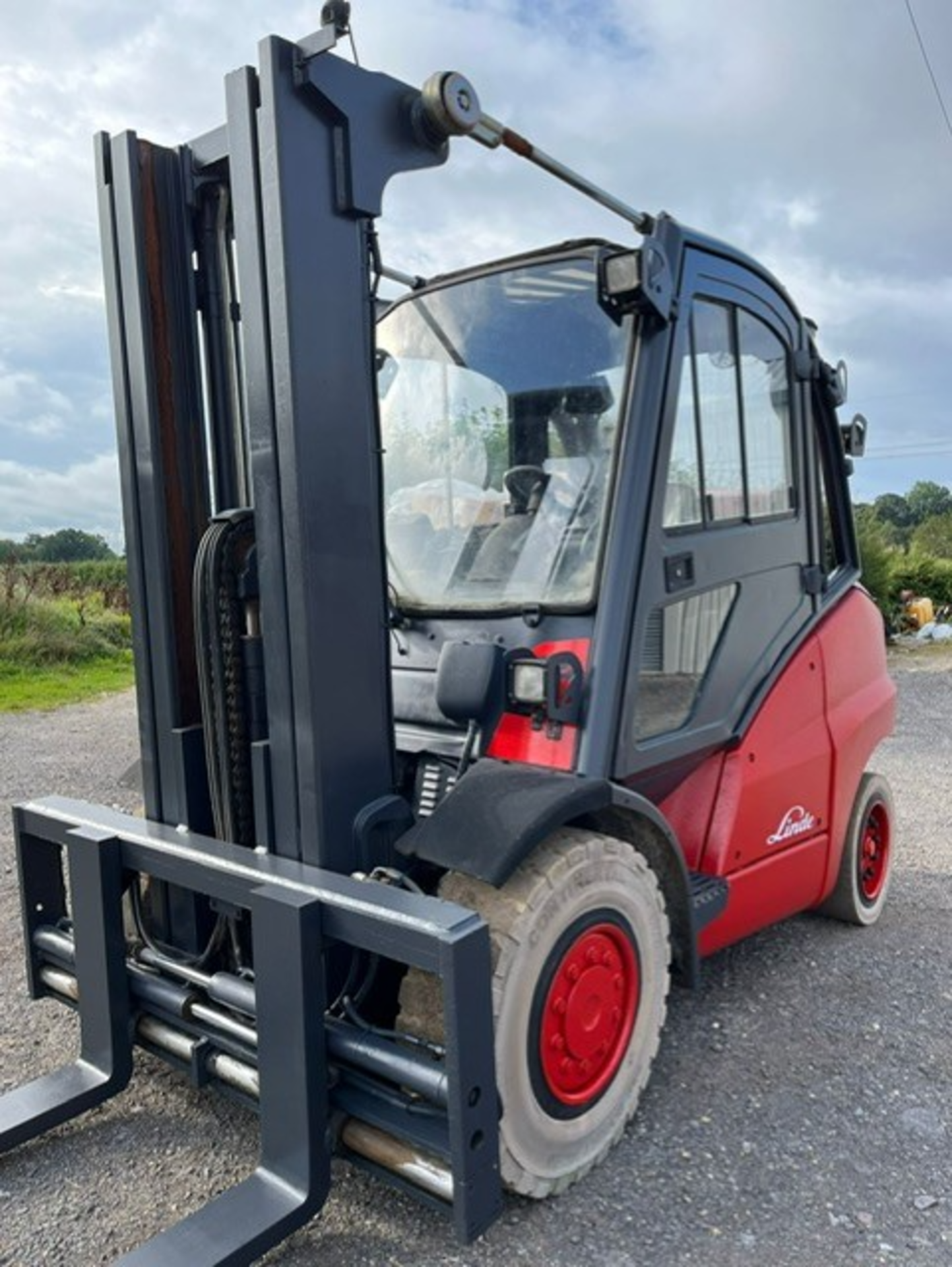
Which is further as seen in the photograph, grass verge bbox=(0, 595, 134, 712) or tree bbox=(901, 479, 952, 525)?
tree bbox=(901, 479, 952, 525)

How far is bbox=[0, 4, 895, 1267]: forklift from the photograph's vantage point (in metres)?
2.36

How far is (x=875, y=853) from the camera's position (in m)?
4.61

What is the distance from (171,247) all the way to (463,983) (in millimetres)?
2116

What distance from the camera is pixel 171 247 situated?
9.30 feet

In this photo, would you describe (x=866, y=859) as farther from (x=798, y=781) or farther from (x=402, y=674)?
(x=402, y=674)

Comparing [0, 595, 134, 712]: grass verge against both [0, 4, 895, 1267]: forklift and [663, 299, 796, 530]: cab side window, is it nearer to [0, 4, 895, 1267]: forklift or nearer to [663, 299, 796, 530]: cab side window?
[0, 4, 895, 1267]: forklift

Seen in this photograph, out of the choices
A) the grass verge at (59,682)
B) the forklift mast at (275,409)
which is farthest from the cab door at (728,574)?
the grass verge at (59,682)

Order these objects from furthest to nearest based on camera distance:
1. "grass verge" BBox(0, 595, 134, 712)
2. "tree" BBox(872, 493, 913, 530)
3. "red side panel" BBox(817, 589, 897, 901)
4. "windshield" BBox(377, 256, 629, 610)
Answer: "tree" BBox(872, 493, 913, 530) → "grass verge" BBox(0, 595, 134, 712) → "red side panel" BBox(817, 589, 897, 901) → "windshield" BBox(377, 256, 629, 610)

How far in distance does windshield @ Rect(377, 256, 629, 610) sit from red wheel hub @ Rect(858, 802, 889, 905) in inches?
94.0

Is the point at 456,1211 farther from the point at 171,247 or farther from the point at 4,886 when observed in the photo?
the point at 4,886

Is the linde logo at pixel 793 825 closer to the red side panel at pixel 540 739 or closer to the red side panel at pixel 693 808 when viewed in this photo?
the red side panel at pixel 693 808

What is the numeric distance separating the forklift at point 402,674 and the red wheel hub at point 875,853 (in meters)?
1.14

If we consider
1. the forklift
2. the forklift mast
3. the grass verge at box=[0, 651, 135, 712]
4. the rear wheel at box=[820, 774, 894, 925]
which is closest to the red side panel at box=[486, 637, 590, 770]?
the forklift

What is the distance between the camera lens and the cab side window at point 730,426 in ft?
10.4
